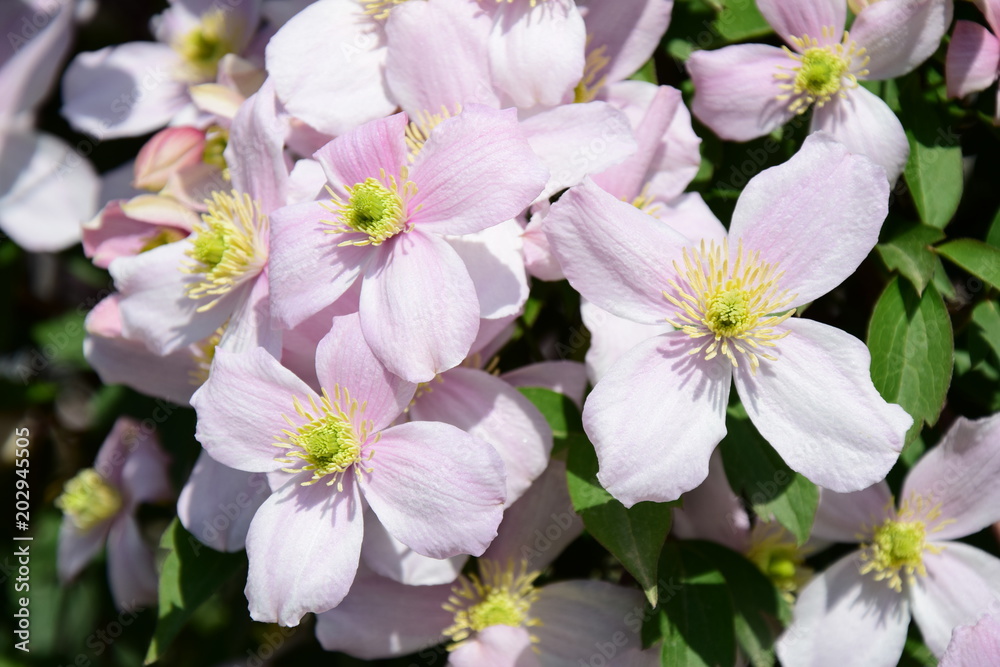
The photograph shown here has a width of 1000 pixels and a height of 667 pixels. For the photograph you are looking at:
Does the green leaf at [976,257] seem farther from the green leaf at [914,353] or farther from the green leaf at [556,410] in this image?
the green leaf at [556,410]

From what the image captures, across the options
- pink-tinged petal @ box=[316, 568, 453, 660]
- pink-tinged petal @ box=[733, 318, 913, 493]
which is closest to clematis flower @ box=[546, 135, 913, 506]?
pink-tinged petal @ box=[733, 318, 913, 493]

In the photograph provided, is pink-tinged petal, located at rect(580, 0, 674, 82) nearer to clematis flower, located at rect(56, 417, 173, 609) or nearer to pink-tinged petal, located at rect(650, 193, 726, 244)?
pink-tinged petal, located at rect(650, 193, 726, 244)

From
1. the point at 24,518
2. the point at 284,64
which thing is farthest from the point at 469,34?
the point at 24,518

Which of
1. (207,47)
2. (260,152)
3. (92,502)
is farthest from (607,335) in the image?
(92,502)

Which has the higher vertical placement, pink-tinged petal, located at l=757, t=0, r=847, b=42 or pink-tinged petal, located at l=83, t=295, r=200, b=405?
pink-tinged petal, located at l=757, t=0, r=847, b=42

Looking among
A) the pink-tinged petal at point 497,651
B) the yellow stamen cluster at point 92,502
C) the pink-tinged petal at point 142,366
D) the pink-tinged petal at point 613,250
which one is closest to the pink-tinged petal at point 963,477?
the pink-tinged petal at point 613,250

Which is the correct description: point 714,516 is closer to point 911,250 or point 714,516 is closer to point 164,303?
point 911,250

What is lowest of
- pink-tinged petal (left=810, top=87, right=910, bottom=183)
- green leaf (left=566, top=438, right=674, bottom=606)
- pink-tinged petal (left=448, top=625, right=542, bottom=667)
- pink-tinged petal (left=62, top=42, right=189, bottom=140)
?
pink-tinged petal (left=448, top=625, right=542, bottom=667)
